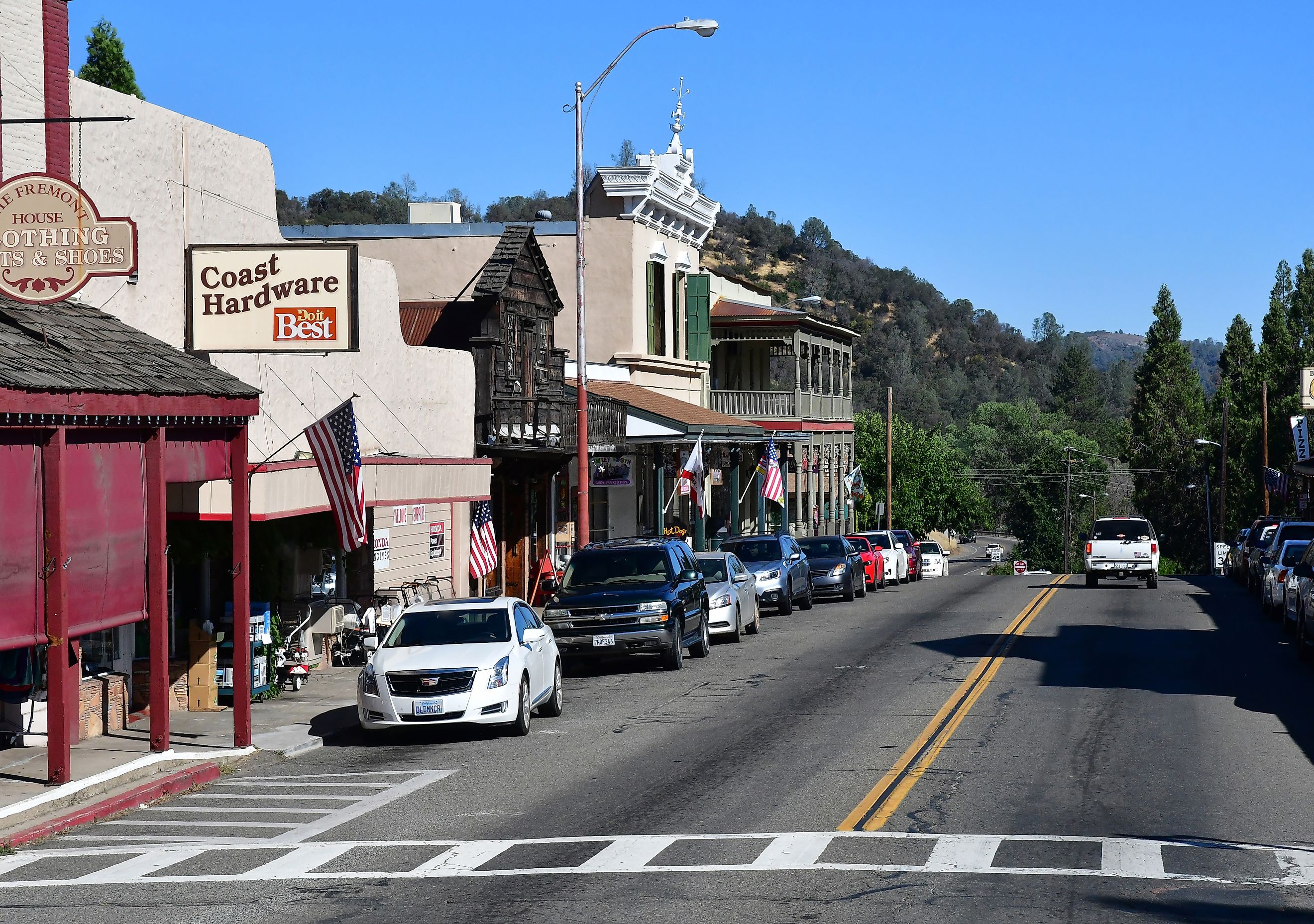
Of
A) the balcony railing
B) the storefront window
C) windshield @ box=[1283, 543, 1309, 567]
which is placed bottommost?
the storefront window

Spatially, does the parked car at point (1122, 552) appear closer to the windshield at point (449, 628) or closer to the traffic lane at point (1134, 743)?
the traffic lane at point (1134, 743)

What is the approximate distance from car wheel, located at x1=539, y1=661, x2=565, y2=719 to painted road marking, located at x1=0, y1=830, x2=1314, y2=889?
7.09 meters

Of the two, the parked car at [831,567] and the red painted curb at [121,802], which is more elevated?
the parked car at [831,567]

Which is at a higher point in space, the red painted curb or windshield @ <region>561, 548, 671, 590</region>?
windshield @ <region>561, 548, 671, 590</region>

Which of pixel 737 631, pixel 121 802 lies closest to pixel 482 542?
pixel 737 631

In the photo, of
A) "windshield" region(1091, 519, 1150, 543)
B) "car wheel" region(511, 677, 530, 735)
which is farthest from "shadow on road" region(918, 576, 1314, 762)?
"windshield" region(1091, 519, 1150, 543)

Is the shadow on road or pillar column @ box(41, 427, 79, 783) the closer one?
pillar column @ box(41, 427, 79, 783)

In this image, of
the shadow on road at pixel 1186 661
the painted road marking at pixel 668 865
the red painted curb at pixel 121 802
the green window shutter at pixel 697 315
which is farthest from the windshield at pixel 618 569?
the green window shutter at pixel 697 315

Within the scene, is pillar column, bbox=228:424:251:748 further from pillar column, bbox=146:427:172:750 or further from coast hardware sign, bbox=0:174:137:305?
coast hardware sign, bbox=0:174:137:305

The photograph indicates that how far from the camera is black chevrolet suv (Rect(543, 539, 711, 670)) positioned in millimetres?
22406

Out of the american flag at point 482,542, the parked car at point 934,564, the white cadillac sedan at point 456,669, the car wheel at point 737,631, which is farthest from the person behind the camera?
the parked car at point 934,564

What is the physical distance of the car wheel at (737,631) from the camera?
1099 inches

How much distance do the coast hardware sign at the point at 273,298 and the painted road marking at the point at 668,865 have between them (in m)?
7.30

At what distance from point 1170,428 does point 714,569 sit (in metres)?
81.1
